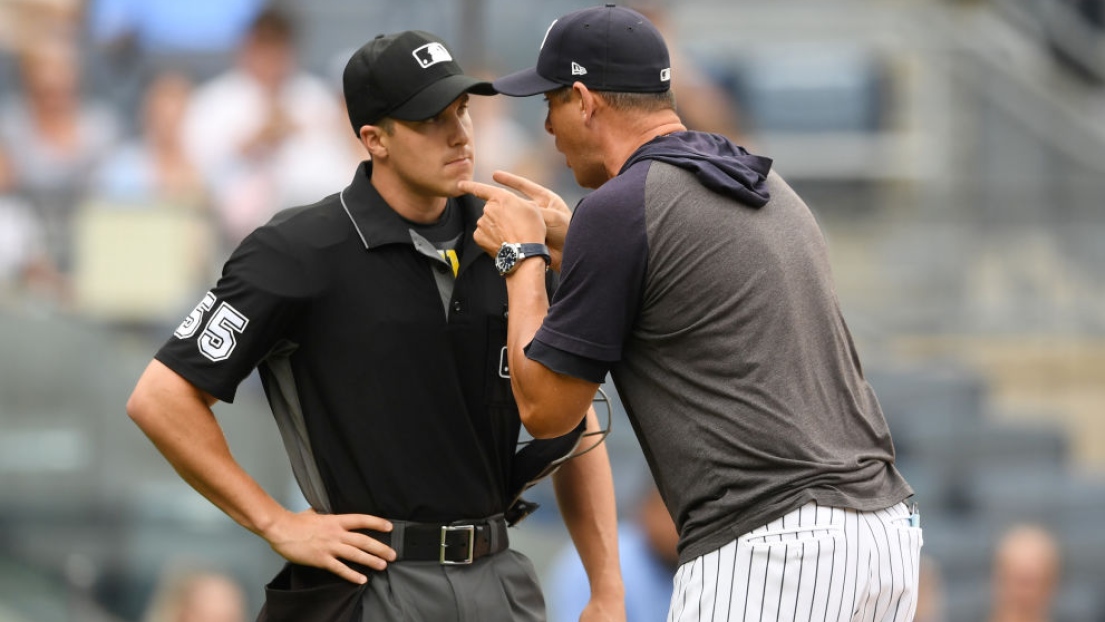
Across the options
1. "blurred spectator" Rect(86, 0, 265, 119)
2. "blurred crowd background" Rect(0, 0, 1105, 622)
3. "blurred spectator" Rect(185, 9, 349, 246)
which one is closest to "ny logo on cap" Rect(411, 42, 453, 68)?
"blurred crowd background" Rect(0, 0, 1105, 622)

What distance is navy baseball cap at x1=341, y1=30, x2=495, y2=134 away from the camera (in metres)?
3.47

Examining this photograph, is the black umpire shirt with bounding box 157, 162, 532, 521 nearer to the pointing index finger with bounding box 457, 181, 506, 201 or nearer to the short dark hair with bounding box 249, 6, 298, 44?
the pointing index finger with bounding box 457, 181, 506, 201

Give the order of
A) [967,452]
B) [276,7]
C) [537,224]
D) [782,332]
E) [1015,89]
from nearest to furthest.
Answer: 1. [782,332]
2. [537,224]
3. [967,452]
4. [276,7]
5. [1015,89]

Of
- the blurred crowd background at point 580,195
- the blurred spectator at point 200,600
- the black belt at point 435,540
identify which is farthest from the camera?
the blurred crowd background at point 580,195

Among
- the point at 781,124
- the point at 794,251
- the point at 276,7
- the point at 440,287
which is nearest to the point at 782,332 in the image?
the point at 794,251

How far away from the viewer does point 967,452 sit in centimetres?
854

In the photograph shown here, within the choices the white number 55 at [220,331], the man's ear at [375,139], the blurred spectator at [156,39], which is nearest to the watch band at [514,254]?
the man's ear at [375,139]

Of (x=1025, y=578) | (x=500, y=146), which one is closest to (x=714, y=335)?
(x=1025, y=578)

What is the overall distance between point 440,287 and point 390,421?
1.01 ft

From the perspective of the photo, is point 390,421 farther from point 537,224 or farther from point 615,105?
point 615,105

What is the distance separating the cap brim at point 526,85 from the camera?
11.3 feet

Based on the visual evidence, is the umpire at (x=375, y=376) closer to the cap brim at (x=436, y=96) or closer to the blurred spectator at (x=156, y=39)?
the cap brim at (x=436, y=96)

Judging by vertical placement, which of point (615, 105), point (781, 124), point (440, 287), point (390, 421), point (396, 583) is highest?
point (615, 105)

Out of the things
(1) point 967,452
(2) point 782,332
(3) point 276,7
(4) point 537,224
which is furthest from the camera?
(3) point 276,7
